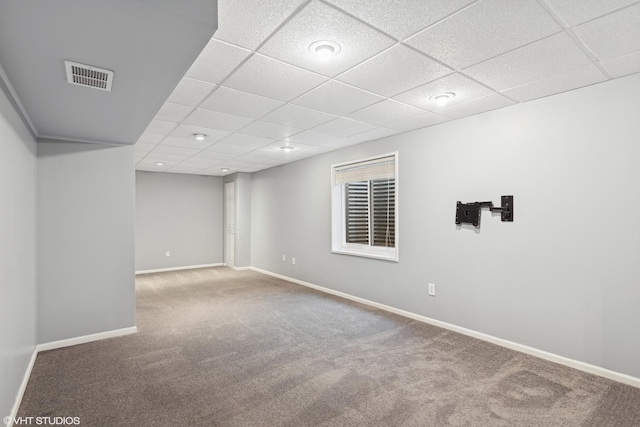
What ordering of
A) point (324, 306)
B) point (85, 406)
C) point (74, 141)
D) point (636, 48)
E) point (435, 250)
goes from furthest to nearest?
point (324, 306), point (435, 250), point (74, 141), point (85, 406), point (636, 48)

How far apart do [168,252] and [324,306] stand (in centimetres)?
467

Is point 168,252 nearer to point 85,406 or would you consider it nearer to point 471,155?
point 85,406

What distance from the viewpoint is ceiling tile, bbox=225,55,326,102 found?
226cm

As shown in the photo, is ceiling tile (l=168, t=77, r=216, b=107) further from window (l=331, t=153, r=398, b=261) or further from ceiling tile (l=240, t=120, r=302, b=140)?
window (l=331, t=153, r=398, b=261)

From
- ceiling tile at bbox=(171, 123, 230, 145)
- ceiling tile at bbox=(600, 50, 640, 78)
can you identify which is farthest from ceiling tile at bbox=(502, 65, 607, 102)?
ceiling tile at bbox=(171, 123, 230, 145)

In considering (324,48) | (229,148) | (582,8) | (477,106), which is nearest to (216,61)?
(324,48)

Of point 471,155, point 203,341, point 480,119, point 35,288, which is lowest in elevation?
point 203,341

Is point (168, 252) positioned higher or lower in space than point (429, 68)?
lower

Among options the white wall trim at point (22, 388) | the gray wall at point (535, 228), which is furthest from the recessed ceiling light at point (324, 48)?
the white wall trim at point (22, 388)

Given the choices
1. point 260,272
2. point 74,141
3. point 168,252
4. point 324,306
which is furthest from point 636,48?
point 168,252

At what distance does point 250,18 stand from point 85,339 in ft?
11.3

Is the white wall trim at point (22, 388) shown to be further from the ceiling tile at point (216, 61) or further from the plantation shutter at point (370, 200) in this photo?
the plantation shutter at point (370, 200)

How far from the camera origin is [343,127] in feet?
12.5

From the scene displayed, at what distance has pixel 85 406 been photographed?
2203mm
